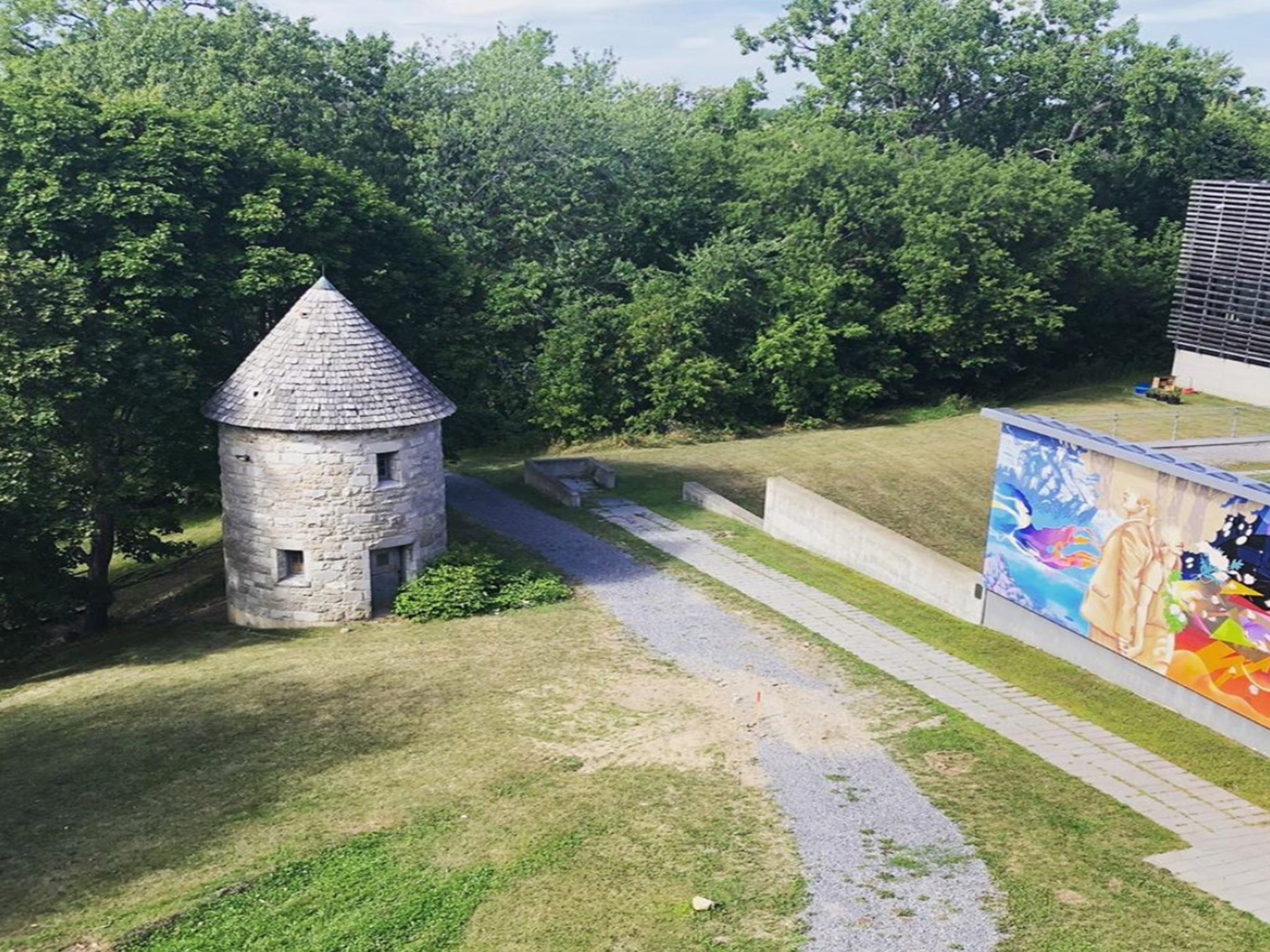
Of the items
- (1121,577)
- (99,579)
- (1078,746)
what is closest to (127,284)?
(99,579)

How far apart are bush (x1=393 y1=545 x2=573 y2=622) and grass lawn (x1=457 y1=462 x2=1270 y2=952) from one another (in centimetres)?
441

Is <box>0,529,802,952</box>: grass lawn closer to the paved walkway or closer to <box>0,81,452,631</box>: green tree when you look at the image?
the paved walkway

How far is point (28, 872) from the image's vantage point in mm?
13922

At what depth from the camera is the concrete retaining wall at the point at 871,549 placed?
2314cm

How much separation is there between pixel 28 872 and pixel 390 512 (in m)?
11.7

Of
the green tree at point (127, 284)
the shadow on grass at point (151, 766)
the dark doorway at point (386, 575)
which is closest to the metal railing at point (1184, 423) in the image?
the dark doorway at point (386, 575)

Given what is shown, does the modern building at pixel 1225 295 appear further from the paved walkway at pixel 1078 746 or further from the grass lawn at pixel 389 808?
the grass lawn at pixel 389 808

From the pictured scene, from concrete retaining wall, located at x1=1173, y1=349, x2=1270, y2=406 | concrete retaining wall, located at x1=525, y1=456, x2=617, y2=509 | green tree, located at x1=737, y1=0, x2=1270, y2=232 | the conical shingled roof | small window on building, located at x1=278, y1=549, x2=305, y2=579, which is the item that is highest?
green tree, located at x1=737, y1=0, x2=1270, y2=232

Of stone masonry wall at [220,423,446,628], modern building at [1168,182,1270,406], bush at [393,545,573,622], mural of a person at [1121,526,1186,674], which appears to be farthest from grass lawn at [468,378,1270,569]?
stone masonry wall at [220,423,446,628]

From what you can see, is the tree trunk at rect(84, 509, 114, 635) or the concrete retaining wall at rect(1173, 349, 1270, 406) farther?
the concrete retaining wall at rect(1173, 349, 1270, 406)

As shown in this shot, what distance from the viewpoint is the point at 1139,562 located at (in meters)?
18.2

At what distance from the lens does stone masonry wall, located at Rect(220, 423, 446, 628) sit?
79.2 ft

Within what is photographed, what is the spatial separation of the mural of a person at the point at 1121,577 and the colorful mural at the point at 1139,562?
0.02 metres

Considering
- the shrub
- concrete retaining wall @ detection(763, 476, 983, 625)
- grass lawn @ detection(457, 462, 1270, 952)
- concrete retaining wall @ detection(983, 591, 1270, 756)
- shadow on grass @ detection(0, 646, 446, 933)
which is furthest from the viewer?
the shrub
